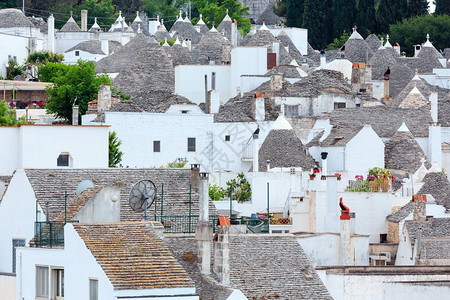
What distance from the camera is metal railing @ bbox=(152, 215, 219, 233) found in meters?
37.1

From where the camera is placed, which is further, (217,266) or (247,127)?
(247,127)

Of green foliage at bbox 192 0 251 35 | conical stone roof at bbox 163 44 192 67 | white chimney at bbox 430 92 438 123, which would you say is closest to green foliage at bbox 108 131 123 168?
white chimney at bbox 430 92 438 123

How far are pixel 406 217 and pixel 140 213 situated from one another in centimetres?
1929

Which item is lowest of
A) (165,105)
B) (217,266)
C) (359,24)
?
(217,266)

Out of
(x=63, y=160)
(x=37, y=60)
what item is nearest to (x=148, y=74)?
(x=37, y=60)

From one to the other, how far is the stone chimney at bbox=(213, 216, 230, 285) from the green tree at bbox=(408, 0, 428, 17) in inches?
3636

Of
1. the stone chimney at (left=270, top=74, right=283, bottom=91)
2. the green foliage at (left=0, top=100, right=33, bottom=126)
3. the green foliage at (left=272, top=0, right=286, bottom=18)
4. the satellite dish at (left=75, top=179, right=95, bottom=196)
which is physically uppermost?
the green foliage at (left=272, top=0, right=286, bottom=18)

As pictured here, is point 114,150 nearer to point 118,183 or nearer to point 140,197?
point 118,183

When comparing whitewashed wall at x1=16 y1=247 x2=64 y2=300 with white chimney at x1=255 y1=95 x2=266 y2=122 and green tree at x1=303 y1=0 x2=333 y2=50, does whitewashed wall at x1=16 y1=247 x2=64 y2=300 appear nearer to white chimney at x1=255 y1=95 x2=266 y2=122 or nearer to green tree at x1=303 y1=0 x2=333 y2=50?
white chimney at x1=255 y1=95 x2=266 y2=122

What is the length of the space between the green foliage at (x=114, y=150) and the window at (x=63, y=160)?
40.7 feet

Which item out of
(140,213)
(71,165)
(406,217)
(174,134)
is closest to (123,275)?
(140,213)

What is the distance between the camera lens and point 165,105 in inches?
2746

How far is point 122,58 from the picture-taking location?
9456cm

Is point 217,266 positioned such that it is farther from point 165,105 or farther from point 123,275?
point 165,105
